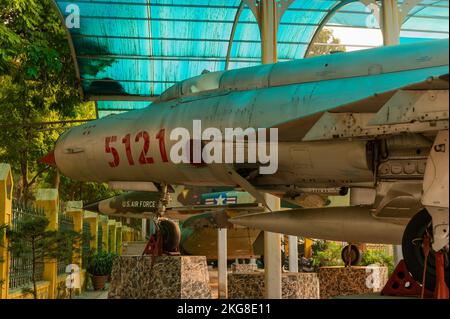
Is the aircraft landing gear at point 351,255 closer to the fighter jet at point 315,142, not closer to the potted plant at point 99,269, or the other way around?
the fighter jet at point 315,142

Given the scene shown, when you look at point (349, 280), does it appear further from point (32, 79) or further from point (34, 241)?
point (32, 79)

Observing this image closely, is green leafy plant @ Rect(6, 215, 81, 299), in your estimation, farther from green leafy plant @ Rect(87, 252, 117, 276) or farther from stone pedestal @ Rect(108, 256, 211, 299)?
green leafy plant @ Rect(87, 252, 117, 276)

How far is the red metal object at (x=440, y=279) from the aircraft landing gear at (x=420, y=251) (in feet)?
0.98

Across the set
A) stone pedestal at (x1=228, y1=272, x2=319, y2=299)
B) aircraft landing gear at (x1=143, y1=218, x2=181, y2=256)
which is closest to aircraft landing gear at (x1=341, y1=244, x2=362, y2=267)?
stone pedestal at (x1=228, y1=272, x2=319, y2=299)

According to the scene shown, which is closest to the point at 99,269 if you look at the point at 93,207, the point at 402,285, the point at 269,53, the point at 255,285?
the point at 93,207

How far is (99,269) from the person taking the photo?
71.8ft

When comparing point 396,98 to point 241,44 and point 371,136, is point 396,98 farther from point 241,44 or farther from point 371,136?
point 241,44

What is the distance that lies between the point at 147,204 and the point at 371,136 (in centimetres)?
1316

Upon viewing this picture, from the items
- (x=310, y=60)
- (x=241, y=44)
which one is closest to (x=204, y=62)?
(x=241, y=44)

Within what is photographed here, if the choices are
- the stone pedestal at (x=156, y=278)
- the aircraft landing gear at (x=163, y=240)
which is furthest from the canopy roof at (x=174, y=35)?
the stone pedestal at (x=156, y=278)

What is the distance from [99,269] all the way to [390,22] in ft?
46.2

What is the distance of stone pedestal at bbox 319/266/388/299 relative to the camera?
45.1 ft

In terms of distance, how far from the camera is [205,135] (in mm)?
8266

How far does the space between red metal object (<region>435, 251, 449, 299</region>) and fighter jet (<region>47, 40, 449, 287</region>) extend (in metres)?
0.14
